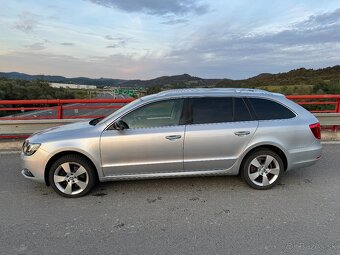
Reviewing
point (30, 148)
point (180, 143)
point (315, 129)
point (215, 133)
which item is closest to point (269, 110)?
point (315, 129)

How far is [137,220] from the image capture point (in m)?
3.62

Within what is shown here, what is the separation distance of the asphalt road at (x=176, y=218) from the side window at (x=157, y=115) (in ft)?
3.53

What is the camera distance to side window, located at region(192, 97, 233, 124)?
4.41m

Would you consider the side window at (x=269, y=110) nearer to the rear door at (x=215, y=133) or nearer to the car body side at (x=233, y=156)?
the car body side at (x=233, y=156)

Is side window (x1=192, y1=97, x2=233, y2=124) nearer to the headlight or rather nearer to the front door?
the front door

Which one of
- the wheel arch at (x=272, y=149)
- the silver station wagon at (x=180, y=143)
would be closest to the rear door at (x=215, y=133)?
the silver station wagon at (x=180, y=143)

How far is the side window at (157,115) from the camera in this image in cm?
433

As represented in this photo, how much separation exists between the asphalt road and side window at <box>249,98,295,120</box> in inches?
44.7

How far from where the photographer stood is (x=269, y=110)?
180 inches

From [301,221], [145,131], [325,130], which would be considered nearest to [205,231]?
Answer: [301,221]

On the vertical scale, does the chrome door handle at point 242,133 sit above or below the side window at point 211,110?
below

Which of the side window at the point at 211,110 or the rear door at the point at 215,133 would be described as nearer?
the rear door at the point at 215,133

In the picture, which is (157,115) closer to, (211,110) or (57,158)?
(211,110)

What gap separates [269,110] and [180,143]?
1.55 m
